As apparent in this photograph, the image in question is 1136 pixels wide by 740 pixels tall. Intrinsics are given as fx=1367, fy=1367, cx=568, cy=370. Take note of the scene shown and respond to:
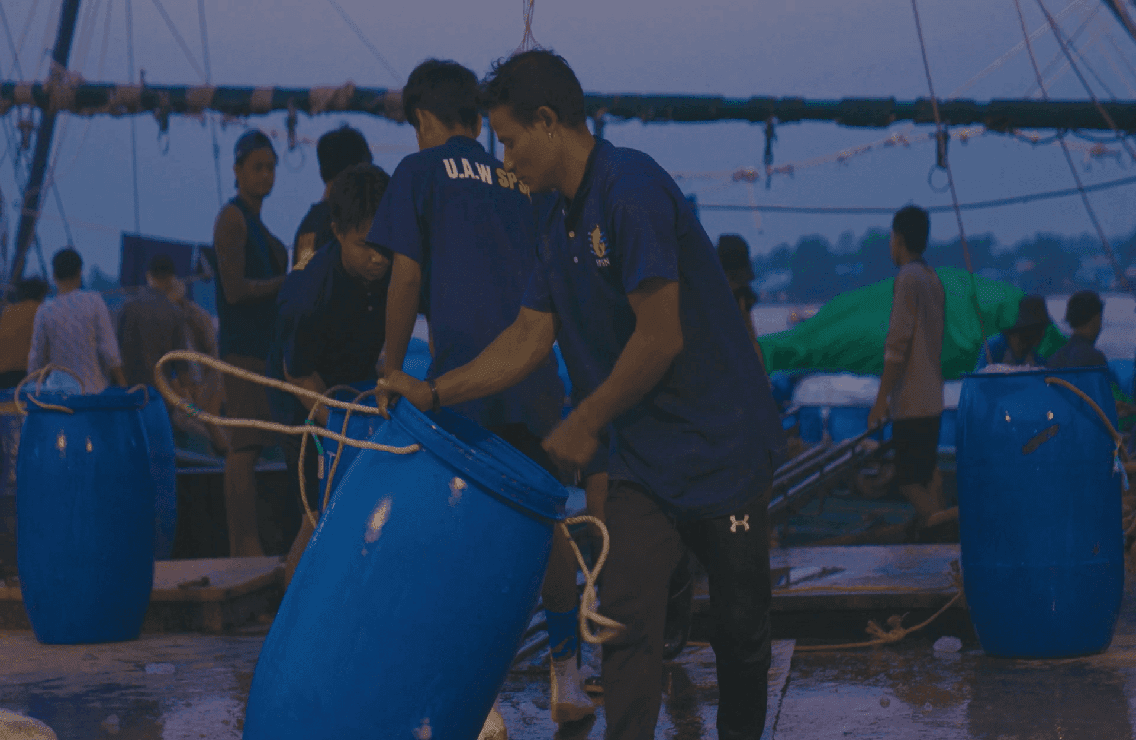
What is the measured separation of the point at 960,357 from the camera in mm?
17922

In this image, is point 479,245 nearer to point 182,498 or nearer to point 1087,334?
point 182,498

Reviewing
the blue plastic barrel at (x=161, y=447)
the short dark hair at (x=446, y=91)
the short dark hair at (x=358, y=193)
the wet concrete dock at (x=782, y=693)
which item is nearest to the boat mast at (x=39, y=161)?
the blue plastic barrel at (x=161, y=447)

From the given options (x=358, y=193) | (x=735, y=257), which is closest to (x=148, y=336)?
(x=735, y=257)

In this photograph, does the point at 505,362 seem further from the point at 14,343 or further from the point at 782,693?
the point at 14,343

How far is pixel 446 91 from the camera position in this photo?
4.00 m

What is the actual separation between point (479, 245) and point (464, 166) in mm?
231

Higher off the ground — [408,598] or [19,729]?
[408,598]

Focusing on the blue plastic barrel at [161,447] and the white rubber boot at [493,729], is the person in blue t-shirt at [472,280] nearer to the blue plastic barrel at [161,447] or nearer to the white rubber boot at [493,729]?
the white rubber boot at [493,729]

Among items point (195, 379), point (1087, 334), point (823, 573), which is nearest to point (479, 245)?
point (823, 573)

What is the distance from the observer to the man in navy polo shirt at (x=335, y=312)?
4.43 m

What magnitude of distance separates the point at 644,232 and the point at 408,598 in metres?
0.86

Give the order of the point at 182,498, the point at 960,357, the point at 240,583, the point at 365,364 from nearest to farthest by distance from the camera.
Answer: the point at 365,364 → the point at 240,583 → the point at 182,498 → the point at 960,357

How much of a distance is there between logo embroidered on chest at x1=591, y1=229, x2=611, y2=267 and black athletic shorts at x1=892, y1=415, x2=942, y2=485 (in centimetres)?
506

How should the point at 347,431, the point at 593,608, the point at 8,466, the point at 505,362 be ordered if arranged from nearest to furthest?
the point at 593,608, the point at 505,362, the point at 347,431, the point at 8,466
